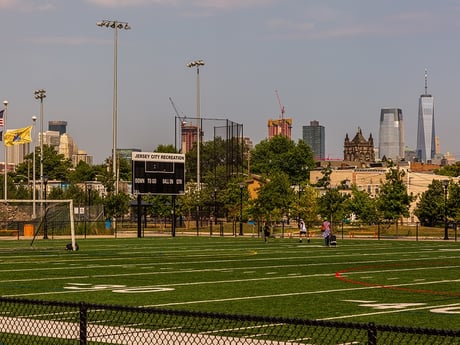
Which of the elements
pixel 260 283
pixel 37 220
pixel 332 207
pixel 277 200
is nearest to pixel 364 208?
pixel 332 207

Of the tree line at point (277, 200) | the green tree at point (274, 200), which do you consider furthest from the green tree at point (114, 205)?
the green tree at point (274, 200)

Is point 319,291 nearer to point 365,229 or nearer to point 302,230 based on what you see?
point 302,230

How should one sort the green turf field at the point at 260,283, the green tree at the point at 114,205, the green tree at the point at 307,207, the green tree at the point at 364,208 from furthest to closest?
the green tree at the point at 114,205
the green tree at the point at 364,208
the green tree at the point at 307,207
the green turf field at the point at 260,283

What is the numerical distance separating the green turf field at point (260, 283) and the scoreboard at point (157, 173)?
2612 cm

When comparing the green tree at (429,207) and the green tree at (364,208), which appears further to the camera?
the green tree at (429,207)

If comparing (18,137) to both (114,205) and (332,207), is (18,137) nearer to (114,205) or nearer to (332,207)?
(114,205)

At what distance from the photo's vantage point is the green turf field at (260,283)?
19828mm

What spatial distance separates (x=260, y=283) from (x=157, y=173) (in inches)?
1732

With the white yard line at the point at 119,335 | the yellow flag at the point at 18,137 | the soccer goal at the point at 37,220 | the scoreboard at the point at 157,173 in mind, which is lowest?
the soccer goal at the point at 37,220

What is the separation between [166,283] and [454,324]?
10.8m

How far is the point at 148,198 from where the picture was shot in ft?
414

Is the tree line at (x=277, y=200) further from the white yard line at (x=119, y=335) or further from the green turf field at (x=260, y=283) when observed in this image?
the white yard line at (x=119, y=335)

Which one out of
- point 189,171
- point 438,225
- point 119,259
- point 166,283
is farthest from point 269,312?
point 189,171

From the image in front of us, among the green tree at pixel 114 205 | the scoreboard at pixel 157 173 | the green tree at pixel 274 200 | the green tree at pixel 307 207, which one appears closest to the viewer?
the scoreboard at pixel 157 173
